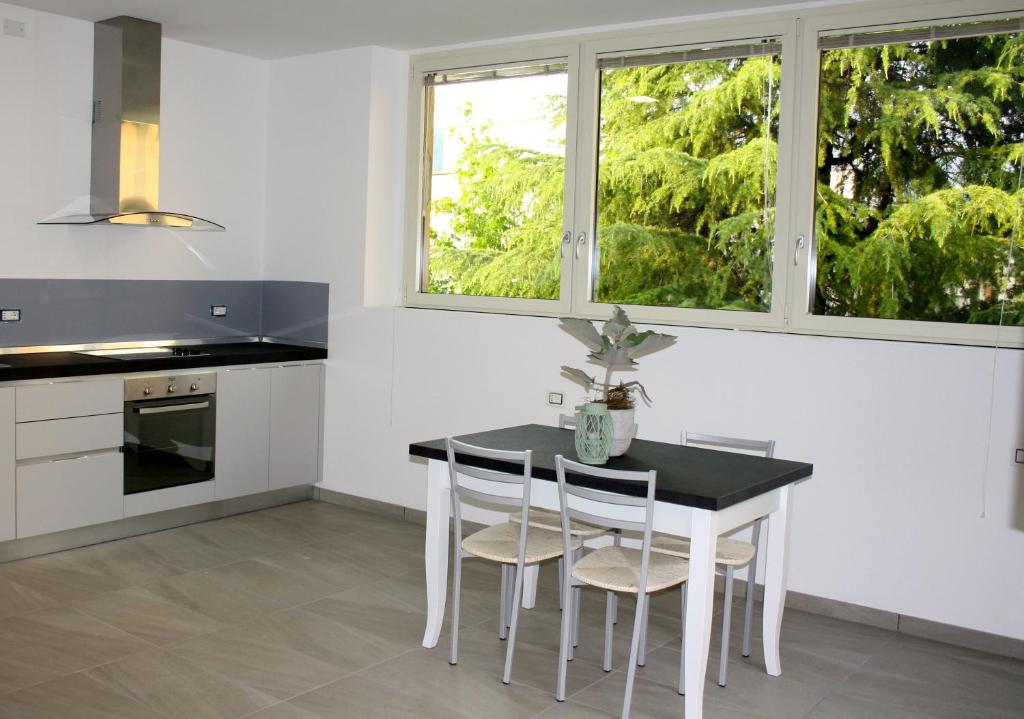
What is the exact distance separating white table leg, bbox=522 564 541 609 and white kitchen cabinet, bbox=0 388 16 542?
7.89 feet

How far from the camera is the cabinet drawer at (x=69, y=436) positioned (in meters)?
4.69

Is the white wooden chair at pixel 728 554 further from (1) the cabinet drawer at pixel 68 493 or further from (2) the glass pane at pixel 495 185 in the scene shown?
(1) the cabinet drawer at pixel 68 493

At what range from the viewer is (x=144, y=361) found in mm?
5141

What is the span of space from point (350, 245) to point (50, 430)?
6.60ft

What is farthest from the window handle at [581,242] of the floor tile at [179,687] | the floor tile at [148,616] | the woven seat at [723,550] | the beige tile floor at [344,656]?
the floor tile at [179,687]

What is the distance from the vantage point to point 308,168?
621cm

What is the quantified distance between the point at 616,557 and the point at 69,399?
285cm

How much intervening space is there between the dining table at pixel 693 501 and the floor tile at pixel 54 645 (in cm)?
119

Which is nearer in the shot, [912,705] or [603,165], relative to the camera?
[912,705]

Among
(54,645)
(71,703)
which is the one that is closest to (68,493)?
(54,645)

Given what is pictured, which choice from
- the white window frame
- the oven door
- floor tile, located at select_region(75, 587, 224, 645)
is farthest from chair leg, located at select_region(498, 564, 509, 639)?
the oven door

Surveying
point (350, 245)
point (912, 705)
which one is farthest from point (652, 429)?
point (350, 245)

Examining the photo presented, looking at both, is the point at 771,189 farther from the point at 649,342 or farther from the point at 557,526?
the point at 557,526

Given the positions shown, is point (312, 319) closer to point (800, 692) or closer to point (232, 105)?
point (232, 105)
